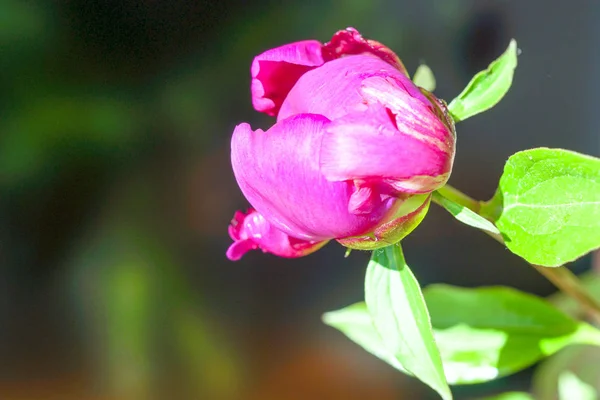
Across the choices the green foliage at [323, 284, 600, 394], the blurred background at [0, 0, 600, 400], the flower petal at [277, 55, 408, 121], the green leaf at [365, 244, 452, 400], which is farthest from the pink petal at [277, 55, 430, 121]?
the blurred background at [0, 0, 600, 400]

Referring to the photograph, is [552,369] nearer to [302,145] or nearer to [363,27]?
[363,27]

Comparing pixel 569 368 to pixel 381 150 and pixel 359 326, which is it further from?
pixel 381 150

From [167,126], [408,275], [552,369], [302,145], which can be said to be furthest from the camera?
[167,126]

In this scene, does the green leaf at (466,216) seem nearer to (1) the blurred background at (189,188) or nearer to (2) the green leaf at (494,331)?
(2) the green leaf at (494,331)

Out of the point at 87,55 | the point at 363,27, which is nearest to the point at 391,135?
the point at 363,27

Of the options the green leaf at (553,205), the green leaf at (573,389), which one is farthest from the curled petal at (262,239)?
the green leaf at (573,389)

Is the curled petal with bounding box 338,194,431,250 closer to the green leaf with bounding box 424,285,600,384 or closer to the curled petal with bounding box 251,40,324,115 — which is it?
the curled petal with bounding box 251,40,324,115
